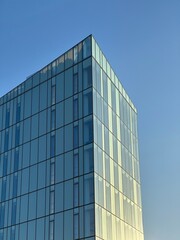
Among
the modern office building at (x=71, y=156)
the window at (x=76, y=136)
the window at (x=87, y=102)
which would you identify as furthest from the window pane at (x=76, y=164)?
the window at (x=87, y=102)

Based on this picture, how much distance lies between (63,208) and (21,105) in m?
17.1

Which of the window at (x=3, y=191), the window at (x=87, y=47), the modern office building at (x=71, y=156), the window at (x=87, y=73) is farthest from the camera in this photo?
the window at (x=3, y=191)

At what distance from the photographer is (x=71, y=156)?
45.2 m

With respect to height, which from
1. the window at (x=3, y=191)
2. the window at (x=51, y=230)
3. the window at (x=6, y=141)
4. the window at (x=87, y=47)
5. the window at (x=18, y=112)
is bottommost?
the window at (x=51, y=230)

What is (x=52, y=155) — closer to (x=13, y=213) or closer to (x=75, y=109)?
(x=75, y=109)

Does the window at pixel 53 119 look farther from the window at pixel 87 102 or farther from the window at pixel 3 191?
the window at pixel 3 191

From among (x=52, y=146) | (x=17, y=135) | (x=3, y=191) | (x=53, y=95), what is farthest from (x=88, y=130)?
(x=3, y=191)

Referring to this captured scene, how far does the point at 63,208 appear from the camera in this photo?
144 feet

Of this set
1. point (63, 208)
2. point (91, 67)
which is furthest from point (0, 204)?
point (91, 67)

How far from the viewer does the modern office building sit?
43188 mm

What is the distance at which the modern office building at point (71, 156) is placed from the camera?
4319 centimetres

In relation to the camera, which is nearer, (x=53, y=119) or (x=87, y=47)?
(x=87, y=47)

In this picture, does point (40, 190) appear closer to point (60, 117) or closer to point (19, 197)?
point (19, 197)

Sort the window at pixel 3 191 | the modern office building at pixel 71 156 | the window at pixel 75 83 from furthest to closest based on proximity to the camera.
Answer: the window at pixel 3 191
the window at pixel 75 83
the modern office building at pixel 71 156
